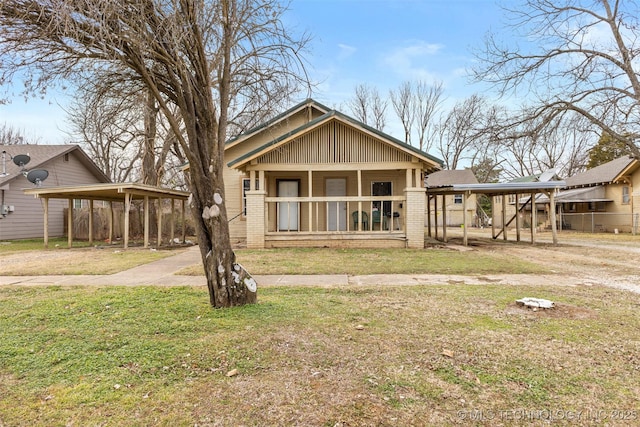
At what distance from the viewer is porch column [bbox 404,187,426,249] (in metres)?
12.2

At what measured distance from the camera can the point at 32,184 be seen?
1875cm

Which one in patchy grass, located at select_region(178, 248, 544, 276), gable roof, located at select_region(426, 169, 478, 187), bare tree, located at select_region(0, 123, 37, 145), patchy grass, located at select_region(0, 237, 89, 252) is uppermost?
bare tree, located at select_region(0, 123, 37, 145)

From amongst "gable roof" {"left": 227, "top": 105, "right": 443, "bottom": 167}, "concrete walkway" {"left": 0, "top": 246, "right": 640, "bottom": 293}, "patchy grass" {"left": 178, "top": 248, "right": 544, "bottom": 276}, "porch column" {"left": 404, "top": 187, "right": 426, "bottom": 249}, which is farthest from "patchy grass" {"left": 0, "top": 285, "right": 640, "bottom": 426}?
"gable roof" {"left": 227, "top": 105, "right": 443, "bottom": 167}

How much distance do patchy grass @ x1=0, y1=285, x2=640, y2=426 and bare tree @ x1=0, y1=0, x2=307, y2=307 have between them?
1.06 m

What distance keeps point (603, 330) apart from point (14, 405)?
5.52 metres

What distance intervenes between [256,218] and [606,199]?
26211mm

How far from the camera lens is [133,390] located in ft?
8.82

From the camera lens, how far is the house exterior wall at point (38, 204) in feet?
57.0

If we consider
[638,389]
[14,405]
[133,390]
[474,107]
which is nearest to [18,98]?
[14,405]

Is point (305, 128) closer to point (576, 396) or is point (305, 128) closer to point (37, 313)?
point (37, 313)

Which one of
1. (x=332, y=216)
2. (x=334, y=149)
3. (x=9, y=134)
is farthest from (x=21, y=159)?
→ (x=9, y=134)

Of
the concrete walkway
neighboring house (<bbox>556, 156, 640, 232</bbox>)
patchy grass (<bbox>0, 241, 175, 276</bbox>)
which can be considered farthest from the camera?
neighboring house (<bbox>556, 156, 640, 232</bbox>)

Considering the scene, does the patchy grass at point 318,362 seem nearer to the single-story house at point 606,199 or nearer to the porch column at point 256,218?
the porch column at point 256,218

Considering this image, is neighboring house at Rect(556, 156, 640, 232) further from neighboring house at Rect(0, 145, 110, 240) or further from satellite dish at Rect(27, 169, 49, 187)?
neighboring house at Rect(0, 145, 110, 240)
